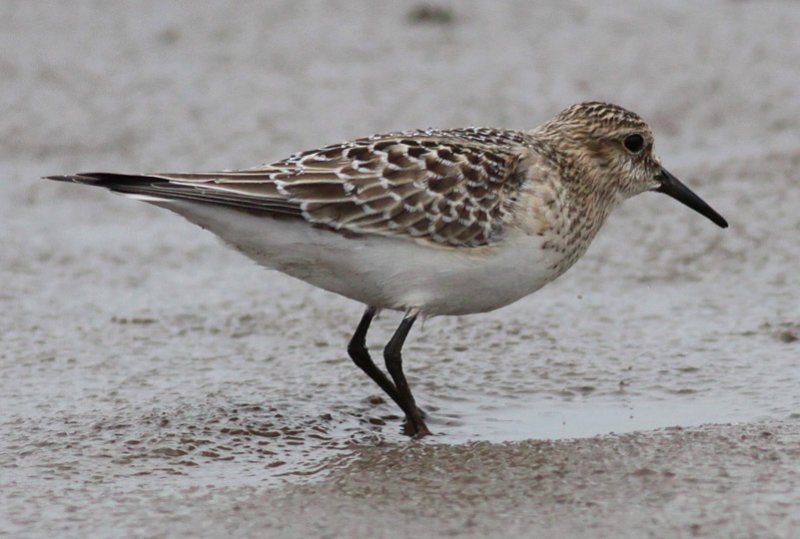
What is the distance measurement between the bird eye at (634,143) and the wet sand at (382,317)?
0.94 m

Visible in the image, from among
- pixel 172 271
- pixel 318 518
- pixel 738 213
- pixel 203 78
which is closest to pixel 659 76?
pixel 738 213

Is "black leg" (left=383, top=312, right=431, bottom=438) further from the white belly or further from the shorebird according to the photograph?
the white belly

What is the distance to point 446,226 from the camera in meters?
5.57

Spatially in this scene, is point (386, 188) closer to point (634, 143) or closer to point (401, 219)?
point (401, 219)

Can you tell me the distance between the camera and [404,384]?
565 cm

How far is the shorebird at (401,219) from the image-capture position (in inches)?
215

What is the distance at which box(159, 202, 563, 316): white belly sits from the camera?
5473mm

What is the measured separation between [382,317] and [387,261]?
1.64 meters

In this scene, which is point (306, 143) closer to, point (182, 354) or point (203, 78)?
point (203, 78)

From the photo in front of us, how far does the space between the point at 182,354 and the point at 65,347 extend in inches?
22.3

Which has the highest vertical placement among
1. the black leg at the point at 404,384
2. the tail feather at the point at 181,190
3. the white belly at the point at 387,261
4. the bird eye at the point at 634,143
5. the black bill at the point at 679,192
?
the bird eye at the point at 634,143

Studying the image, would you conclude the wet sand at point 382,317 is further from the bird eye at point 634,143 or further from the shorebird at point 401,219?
the bird eye at point 634,143

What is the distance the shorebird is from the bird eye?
55 cm

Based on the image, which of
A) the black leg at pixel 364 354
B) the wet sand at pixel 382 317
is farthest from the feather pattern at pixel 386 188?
the wet sand at pixel 382 317
